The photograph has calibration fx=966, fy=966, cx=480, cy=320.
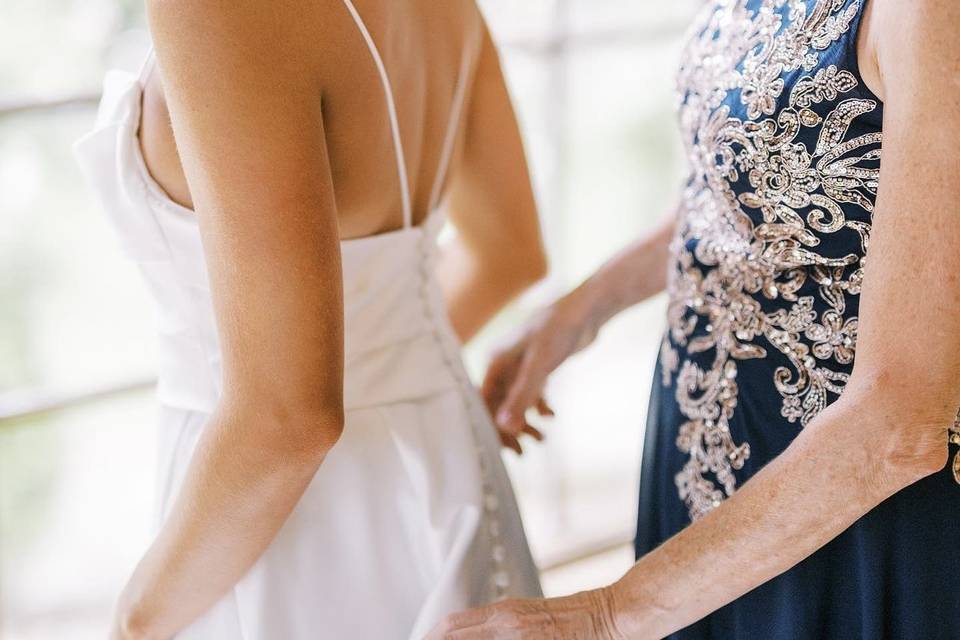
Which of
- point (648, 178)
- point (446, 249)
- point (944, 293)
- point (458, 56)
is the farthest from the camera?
point (648, 178)

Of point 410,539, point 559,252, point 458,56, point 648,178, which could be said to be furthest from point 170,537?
point 648,178

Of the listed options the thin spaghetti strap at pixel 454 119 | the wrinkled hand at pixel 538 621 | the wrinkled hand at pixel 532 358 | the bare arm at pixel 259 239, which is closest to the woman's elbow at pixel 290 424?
the bare arm at pixel 259 239

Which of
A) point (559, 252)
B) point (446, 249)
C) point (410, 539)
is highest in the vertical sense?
point (446, 249)

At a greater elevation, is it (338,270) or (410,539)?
(338,270)

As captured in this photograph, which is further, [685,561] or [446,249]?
[446,249]

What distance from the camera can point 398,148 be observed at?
0.91 meters

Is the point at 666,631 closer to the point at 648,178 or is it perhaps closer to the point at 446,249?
the point at 446,249

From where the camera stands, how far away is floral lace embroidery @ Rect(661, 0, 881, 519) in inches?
32.1

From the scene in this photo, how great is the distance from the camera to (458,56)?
1.01 meters

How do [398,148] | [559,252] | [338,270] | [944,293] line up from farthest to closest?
[559,252] → [398,148] → [338,270] → [944,293]

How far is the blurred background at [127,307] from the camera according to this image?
1612mm

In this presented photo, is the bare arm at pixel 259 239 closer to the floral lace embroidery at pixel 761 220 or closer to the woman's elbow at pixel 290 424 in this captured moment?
the woman's elbow at pixel 290 424

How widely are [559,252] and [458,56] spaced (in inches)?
50.4

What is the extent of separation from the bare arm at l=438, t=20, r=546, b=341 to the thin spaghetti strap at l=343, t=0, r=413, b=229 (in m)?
0.21
